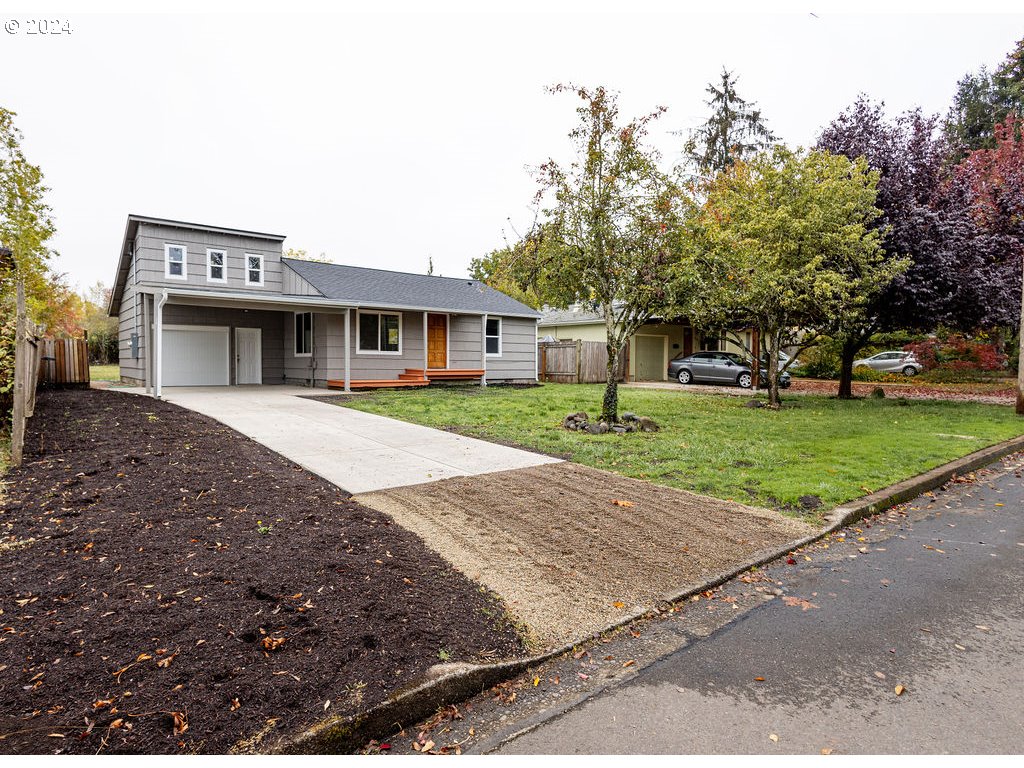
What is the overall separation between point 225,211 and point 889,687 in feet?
192

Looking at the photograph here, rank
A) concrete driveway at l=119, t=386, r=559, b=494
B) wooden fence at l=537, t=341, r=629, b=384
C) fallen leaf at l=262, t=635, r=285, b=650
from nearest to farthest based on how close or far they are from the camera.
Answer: fallen leaf at l=262, t=635, r=285, b=650, concrete driveway at l=119, t=386, r=559, b=494, wooden fence at l=537, t=341, r=629, b=384

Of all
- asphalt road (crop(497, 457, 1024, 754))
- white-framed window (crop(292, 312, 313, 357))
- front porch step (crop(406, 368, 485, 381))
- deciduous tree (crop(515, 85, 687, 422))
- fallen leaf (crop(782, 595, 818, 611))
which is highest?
deciduous tree (crop(515, 85, 687, 422))

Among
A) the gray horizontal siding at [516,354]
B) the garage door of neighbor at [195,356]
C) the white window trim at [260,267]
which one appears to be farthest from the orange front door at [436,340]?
the garage door of neighbor at [195,356]

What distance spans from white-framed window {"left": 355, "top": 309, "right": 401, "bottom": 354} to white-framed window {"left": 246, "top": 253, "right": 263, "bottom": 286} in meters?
4.18

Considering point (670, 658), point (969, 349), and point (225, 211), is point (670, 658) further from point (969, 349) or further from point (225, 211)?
point (225, 211)

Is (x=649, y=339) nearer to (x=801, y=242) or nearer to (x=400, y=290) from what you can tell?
(x=400, y=290)

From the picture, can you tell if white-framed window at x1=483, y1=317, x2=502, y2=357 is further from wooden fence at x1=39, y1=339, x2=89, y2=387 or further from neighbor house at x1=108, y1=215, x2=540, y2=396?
wooden fence at x1=39, y1=339, x2=89, y2=387

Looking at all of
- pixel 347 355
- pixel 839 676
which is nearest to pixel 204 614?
pixel 839 676

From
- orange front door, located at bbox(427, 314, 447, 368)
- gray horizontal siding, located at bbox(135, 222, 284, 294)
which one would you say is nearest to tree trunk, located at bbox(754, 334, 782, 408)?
orange front door, located at bbox(427, 314, 447, 368)

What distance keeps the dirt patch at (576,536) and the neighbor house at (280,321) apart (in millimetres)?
11867

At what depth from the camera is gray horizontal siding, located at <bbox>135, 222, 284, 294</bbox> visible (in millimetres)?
17016

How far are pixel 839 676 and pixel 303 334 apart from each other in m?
18.5
